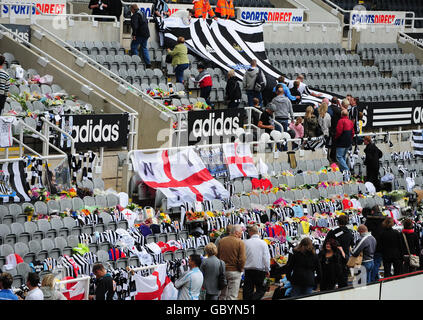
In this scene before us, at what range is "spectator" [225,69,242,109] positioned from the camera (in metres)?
19.3

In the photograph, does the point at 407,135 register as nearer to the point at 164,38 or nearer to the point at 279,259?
the point at 164,38

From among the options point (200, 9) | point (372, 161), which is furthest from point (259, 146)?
point (200, 9)

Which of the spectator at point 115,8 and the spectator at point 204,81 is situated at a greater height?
the spectator at point 115,8

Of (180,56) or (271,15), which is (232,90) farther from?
(271,15)

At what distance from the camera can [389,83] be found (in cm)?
2452

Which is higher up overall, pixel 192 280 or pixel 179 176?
pixel 179 176

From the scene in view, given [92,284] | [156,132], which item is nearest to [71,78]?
[156,132]

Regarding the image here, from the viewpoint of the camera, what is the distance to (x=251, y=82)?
19.7m

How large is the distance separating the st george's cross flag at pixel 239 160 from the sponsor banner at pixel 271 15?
7.62m

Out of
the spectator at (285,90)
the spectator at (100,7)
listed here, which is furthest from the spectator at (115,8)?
the spectator at (285,90)

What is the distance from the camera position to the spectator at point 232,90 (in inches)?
760

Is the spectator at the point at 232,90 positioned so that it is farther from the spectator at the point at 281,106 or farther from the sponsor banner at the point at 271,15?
the sponsor banner at the point at 271,15

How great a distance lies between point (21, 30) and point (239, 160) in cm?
546
